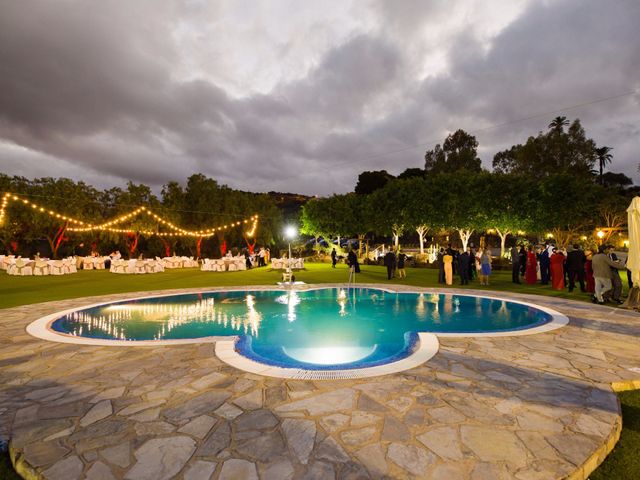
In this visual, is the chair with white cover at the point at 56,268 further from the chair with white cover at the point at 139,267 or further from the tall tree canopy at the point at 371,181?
the tall tree canopy at the point at 371,181

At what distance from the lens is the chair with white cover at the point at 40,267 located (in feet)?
68.3

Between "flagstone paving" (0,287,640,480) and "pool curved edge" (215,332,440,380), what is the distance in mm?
163

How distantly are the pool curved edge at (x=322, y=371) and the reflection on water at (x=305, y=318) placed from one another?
1.89 m

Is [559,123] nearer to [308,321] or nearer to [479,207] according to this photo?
[479,207]

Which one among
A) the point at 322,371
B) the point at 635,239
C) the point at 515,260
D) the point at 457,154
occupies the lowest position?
the point at 322,371

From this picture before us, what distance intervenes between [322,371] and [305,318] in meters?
5.41

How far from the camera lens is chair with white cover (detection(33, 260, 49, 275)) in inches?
819

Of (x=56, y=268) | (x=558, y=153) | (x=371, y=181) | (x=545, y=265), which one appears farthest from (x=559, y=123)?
(x=56, y=268)

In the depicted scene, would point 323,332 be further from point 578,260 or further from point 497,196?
point 497,196

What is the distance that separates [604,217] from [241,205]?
3529cm

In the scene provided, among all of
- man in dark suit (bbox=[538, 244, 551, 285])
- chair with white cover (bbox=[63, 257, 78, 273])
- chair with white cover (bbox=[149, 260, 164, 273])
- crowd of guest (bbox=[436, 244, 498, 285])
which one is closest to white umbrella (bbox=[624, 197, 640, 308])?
crowd of guest (bbox=[436, 244, 498, 285])

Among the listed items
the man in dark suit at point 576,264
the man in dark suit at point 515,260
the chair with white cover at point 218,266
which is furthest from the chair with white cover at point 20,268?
the man in dark suit at point 576,264

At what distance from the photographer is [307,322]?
32.7 feet

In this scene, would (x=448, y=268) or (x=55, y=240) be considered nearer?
(x=448, y=268)
